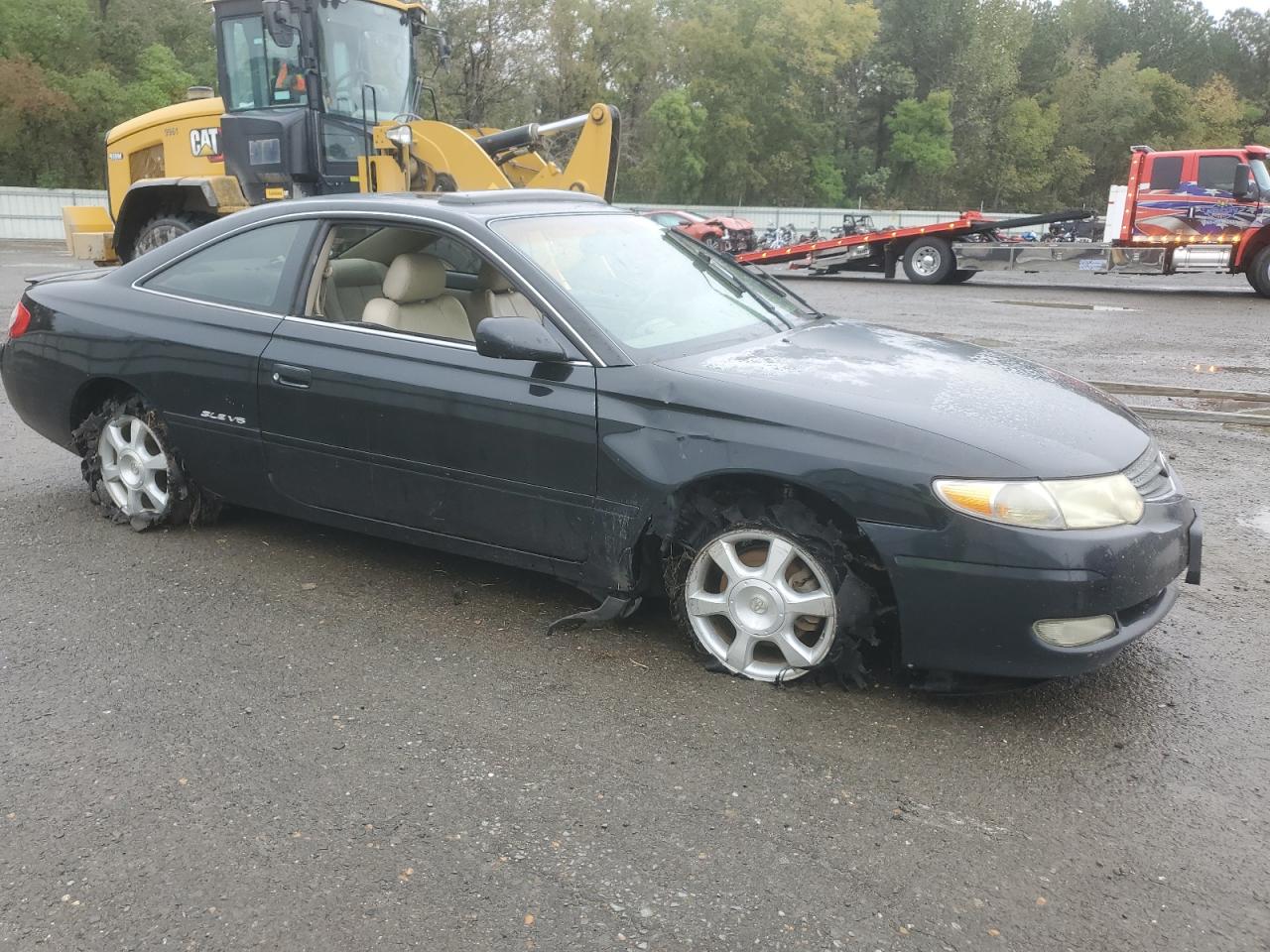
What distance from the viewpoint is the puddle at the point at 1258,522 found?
5.22 m

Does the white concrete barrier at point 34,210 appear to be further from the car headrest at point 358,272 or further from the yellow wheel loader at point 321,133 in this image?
the car headrest at point 358,272

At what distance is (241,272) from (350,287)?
464 mm

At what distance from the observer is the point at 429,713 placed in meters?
3.39

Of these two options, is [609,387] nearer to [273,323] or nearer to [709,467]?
[709,467]

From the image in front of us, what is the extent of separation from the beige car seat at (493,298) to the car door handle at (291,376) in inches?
27.9

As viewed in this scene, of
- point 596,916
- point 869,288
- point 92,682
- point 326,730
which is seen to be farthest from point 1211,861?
point 869,288

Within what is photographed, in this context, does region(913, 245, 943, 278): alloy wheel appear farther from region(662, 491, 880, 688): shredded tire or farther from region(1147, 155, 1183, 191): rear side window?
region(662, 491, 880, 688): shredded tire

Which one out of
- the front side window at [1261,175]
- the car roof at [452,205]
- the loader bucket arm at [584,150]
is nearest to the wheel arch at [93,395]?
the car roof at [452,205]

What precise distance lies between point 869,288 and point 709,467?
1808 cm

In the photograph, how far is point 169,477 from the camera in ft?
15.8

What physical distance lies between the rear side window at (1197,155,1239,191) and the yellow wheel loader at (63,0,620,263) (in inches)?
441

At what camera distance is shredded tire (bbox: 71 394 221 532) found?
4.79 meters

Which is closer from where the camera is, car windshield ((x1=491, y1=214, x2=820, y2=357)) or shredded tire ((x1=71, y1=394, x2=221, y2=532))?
car windshield ((x1=491, y1=214, x2=820, y2=357))

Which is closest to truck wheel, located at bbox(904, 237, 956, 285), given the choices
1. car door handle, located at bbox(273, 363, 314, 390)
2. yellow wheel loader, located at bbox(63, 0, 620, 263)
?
yellow wheel loader, located at bbox(63, 0, 620, 263)
